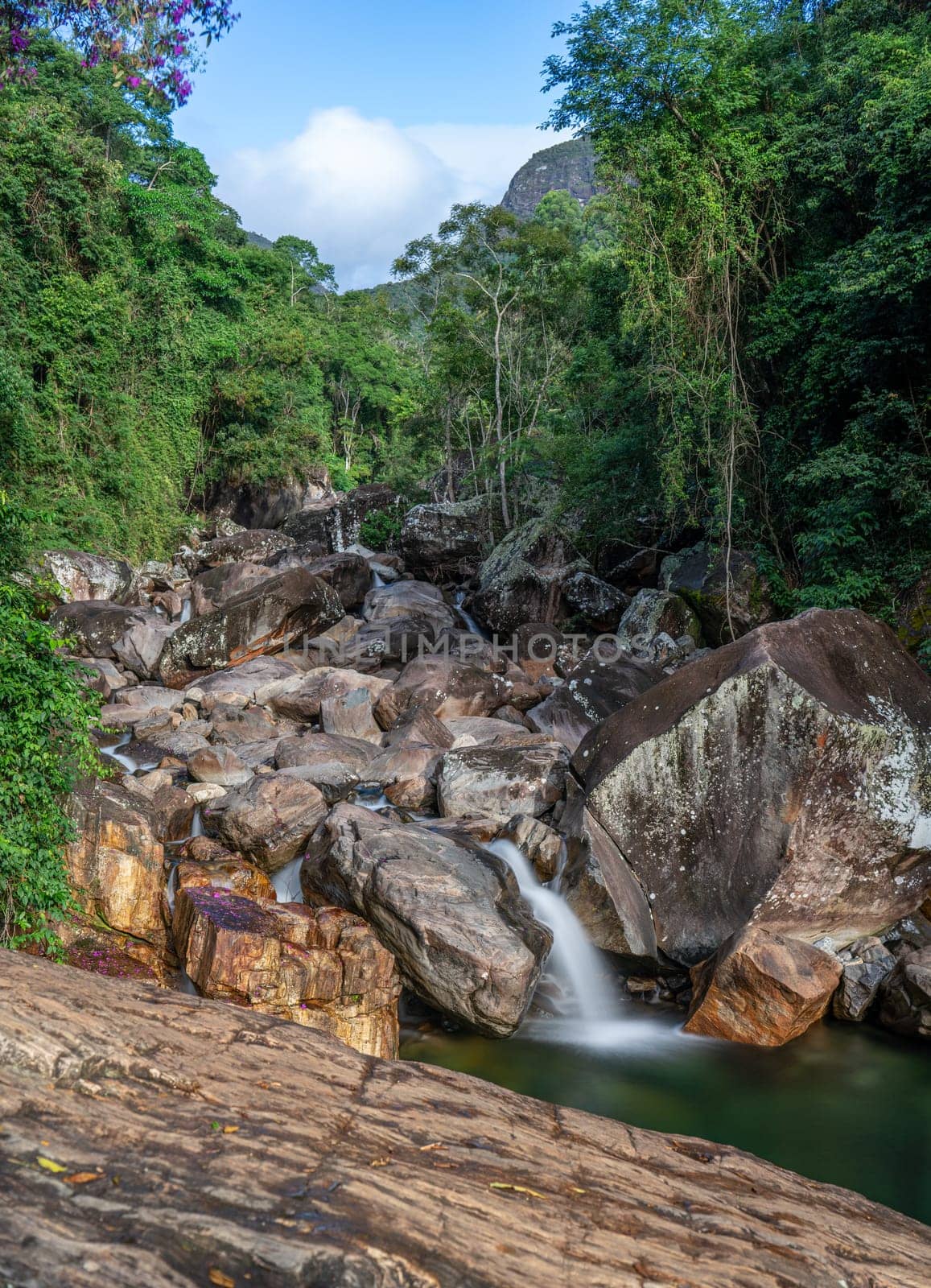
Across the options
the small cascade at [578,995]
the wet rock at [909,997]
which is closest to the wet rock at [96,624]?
the small cascade at [578,995]

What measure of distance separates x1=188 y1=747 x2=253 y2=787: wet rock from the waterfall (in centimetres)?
452

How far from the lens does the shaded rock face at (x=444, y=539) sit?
2438 cm

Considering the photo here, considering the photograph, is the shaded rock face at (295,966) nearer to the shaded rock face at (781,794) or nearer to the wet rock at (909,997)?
the shaded rock face at (781,794)

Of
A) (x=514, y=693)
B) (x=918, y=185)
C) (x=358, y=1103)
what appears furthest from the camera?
(x=514, y=693)

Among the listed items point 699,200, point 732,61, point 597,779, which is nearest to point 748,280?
point 699,200

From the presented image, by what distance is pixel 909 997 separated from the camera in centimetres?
709

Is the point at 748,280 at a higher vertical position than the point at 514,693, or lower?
higher

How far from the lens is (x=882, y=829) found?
771 centimetres

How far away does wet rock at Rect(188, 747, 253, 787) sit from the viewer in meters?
11.2

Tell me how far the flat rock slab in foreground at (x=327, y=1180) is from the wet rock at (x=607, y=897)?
3.70 meters

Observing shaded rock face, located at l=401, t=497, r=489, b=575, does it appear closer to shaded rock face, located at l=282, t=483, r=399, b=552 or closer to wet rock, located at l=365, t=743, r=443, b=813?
shaded rock face, located at l=282, t=483, r=399, b=552

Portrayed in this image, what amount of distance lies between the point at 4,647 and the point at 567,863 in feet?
18.3

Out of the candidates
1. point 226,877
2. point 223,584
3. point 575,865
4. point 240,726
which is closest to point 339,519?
point 223,584

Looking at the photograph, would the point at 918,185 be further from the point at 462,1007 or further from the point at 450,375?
the point at 450,375
